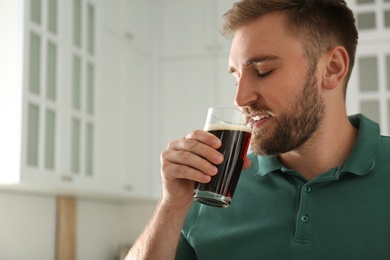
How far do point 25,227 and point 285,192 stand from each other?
244 cm

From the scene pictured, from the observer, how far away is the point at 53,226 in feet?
12.8

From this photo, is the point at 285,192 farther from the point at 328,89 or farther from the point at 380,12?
the point at 380,12

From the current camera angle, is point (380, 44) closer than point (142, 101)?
Yes

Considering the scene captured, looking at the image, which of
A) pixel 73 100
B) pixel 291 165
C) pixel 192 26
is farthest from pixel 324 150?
pixel 192 26

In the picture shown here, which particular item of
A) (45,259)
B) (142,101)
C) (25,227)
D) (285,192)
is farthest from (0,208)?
(285,192)

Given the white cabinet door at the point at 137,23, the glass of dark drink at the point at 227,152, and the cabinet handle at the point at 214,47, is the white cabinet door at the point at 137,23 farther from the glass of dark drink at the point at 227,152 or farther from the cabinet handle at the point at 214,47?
the glass of dark drink at the point at 227,152

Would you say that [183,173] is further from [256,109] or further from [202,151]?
[256,109]

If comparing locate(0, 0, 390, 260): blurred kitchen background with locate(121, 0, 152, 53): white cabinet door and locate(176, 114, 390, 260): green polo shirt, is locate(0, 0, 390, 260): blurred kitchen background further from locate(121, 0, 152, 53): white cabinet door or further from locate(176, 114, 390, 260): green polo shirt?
locate(176, 114, 390, 260): green polo shirt

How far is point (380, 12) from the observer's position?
380 cm

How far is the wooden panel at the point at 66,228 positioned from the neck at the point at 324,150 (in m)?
2.55

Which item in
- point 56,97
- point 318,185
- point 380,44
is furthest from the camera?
point 380,44

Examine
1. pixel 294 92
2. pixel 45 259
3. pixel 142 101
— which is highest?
pixel 142 101

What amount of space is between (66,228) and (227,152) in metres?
2.81

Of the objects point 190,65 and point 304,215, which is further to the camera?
point 190,65
